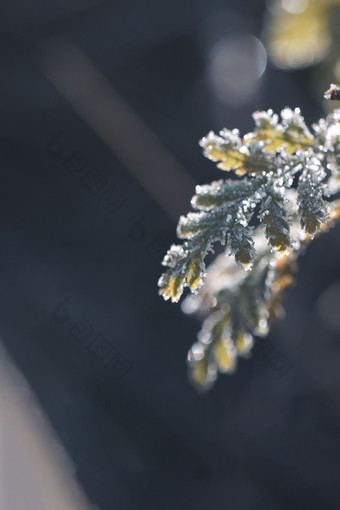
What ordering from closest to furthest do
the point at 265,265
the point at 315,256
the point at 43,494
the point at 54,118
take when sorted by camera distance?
the point at 265,265
the point at 43,494
the point at 315,256
the point at 54,118

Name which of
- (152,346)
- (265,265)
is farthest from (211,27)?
(265,265)

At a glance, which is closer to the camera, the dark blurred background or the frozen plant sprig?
the frozen plant sprig

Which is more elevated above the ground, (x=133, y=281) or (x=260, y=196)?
(x=133, y=281)

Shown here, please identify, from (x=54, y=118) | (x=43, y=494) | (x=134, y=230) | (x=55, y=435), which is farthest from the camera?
(x=54, y=118)

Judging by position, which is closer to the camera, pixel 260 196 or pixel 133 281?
pixel 260 196

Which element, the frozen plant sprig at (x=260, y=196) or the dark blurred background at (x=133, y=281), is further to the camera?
the dark blurred background at (x=133, y=281)

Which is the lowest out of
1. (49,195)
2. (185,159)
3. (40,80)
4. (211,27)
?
(185,159)

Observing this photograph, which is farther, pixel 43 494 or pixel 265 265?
pixel 43 494

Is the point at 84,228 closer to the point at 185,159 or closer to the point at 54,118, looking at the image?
the point at 185,159
